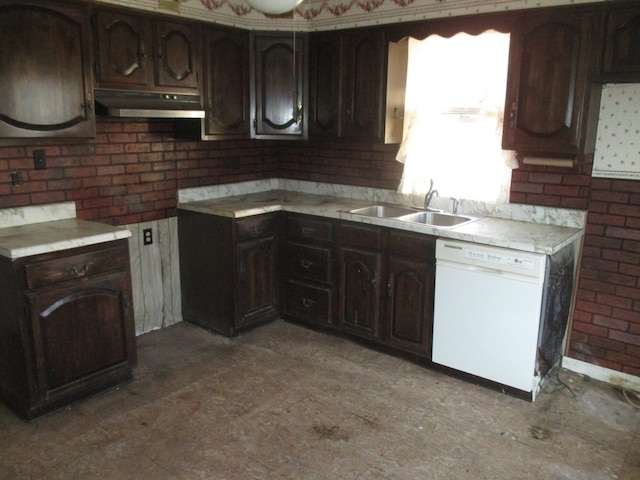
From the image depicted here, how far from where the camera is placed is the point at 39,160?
125 inches

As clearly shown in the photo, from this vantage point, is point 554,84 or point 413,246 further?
point 413,246

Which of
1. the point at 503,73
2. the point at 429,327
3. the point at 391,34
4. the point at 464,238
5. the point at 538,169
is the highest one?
the point at 391,34

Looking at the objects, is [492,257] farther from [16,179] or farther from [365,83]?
[16,179]

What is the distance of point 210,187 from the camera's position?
13.9 ft

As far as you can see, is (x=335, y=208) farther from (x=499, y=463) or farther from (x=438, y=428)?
(x=499, y=463)

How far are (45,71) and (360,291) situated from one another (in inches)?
91.8

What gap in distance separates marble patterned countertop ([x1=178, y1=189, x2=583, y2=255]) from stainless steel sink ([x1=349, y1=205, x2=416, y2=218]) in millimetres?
81

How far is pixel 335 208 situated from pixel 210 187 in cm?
108

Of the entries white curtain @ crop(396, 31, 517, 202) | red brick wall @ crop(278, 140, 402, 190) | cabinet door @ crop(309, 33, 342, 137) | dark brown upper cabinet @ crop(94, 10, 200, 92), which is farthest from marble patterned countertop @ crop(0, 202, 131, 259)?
white curtain @ crop(396, 31, 517, 202)

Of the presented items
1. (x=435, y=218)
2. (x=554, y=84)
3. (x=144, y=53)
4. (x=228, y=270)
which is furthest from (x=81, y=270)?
(x=554, y=84)

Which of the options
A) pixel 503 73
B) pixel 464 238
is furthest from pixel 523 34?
pixel 464 238

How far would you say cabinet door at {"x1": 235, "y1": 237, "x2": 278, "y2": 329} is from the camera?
12.5 ft

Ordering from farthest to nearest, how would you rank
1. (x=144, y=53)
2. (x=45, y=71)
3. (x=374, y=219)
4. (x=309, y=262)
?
(x=309, y=262)
(x=374, y=219)
(x=144, y=53)
(x=45, y=71)

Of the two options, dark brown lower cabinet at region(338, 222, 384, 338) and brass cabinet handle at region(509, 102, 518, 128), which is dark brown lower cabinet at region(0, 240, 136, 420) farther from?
brass cabinet handle at region(509, 102, 518, 128)
